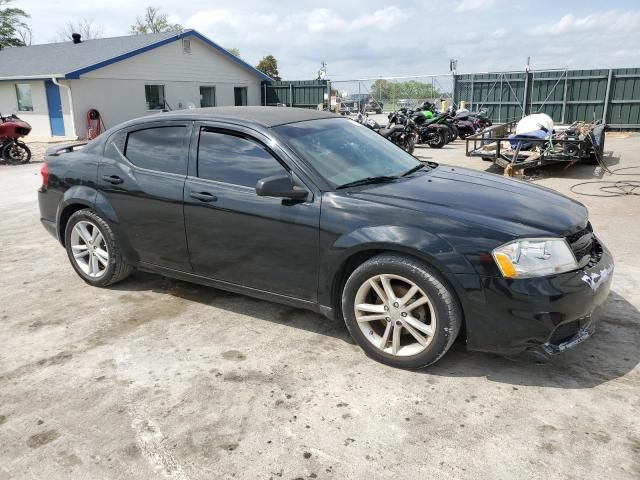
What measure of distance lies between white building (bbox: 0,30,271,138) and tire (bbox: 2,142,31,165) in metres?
6.51

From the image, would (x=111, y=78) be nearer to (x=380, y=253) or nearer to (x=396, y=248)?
(x=380, y=253)

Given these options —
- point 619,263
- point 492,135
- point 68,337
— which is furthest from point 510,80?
point 68,337

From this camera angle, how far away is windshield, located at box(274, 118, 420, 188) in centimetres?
366

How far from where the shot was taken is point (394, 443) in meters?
2.64

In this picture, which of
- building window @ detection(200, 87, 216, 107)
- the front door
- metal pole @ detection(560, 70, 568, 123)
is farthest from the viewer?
building window @ detection(200, 87, 216, 107)

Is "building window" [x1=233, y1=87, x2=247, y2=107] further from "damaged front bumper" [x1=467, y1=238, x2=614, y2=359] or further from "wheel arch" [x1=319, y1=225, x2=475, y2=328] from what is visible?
"damaged front bumper" [x1=467, y1=238, x2=614, y2=359]

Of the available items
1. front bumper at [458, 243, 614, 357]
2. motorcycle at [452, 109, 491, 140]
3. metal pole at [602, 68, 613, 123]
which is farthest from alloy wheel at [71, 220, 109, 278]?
metal pole at [602, 68, 613, 123]

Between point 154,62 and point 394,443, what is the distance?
79.2 feet

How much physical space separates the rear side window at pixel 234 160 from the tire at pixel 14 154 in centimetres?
1296

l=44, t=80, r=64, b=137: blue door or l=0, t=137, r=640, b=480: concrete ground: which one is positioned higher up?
Answer: l=44, t=80, r=64, b=137: blue door

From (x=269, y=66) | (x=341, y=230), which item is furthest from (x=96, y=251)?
(x=269, y=66)

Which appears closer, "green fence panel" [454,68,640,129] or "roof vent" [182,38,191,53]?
"green fence panel" [454,68,640,129]

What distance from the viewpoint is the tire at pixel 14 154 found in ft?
47.2

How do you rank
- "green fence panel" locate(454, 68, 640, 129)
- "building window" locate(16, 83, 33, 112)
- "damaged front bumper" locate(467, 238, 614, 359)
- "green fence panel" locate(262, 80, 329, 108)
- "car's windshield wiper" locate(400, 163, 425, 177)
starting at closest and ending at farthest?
"damaged front bumper" locate(467, 238, 614, 359)
"car's windshield wiper" locate(400, 163, 425, 177)
"green fence panel" locate(454, 68, 640, 129)
"building window" locate(16, 83, 33, 112)
"green fence panel" locate(262, 80, 329, 108)
